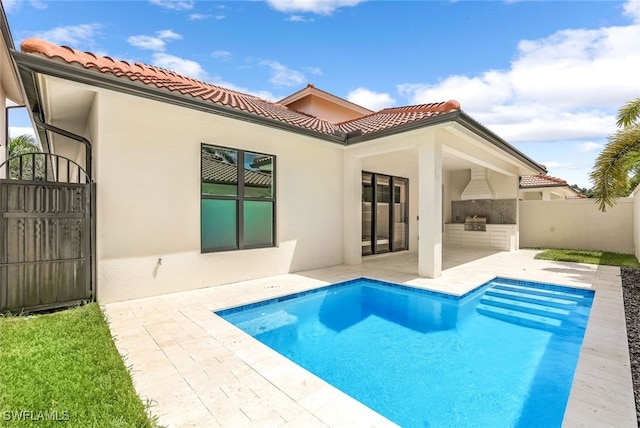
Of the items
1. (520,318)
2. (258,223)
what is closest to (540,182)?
(520,318)

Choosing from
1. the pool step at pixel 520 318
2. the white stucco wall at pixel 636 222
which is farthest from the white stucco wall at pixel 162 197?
the white stucco wall at pixel 636 222

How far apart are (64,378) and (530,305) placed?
29.7 ft

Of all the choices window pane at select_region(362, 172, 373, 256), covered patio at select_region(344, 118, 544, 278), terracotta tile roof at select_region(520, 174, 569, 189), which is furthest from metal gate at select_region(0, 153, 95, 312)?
terracotta tile roof at select_region(520, 174, 569, 189)

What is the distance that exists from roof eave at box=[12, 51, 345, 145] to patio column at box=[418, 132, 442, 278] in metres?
4.29

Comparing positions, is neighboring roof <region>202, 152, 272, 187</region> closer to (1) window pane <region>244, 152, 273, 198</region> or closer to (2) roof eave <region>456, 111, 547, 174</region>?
(1) window pane <region>244, 152, 273, 198</region>

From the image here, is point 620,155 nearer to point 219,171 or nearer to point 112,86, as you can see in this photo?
point 219,171

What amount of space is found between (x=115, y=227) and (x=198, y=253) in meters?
1.97

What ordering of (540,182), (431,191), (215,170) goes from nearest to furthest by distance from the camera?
(215,170)
(431,191)
(540,182)

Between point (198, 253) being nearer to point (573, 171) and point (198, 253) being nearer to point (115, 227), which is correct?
point (115, 227)

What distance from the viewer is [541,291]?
8.39 metres

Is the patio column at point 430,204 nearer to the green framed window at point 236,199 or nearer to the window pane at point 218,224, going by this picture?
the green framed window at point 236,199

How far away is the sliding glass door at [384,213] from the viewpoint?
13.0m

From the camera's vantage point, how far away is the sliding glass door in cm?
1296

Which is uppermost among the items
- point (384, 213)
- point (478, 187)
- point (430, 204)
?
point (478, 187)
